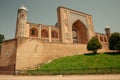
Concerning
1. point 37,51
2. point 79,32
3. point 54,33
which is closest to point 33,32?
point 54,33

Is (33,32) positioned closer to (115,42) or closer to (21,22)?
(21,22)

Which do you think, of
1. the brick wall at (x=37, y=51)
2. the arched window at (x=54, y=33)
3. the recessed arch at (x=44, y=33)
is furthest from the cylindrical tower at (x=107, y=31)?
the brick wall at (x=37, y=51)

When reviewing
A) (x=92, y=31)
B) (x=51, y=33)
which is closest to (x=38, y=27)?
(x=51, y=33)

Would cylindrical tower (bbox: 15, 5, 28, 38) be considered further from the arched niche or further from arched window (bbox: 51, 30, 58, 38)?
arched window (bbox: 51, 30, 58, 38)

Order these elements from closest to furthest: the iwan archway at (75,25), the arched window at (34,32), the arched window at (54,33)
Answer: the arched window at (34,32)
the iwan archway at (75,25)
the arched window at (54,33)

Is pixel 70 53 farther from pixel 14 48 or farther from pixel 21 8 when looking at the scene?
pixel 21 8

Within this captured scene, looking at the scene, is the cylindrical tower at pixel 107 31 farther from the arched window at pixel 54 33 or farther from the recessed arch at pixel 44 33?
the recessed arch at pixel 44 33

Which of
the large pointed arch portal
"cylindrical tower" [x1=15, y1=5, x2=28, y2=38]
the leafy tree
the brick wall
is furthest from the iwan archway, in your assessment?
the leafy tree

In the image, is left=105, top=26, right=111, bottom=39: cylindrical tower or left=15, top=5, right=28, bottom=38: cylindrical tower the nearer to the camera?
left=15, top=5, right=28, bottom=38: cylindrical tower

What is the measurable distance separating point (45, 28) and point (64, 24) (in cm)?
471

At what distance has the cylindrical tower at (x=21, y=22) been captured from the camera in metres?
25.6

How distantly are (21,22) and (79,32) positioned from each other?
17.5 meters

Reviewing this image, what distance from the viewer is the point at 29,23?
2791 centimetres

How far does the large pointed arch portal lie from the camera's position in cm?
3484
